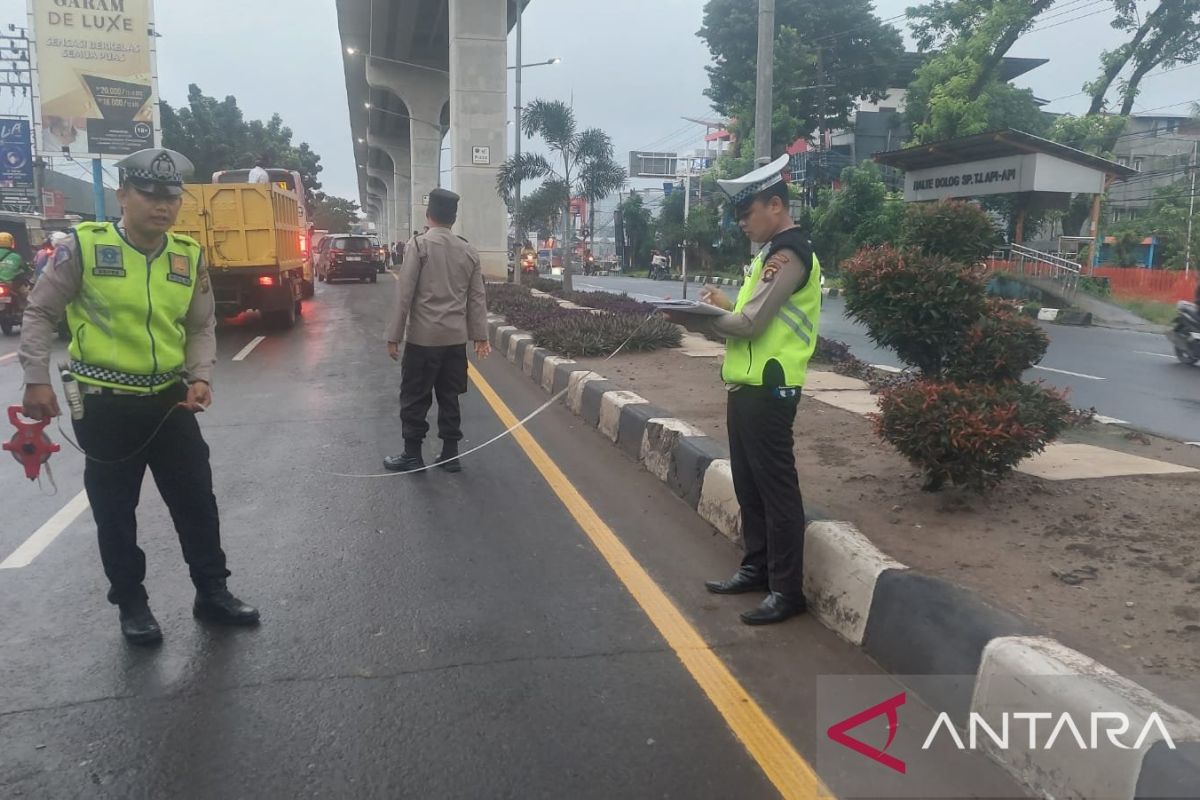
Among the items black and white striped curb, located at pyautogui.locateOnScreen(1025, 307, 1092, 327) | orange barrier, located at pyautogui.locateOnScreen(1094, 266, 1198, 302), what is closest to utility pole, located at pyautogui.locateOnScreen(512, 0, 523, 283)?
black and white striped curb, located at pyautogui.locateOnScreen(1025, 307, 1092, 327)

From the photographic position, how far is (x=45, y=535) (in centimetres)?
480

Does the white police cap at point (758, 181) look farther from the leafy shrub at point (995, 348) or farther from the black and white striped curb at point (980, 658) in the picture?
the leafy shrub at point (995, 348)

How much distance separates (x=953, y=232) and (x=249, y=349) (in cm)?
1001

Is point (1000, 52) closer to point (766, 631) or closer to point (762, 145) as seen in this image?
point (762, 145)

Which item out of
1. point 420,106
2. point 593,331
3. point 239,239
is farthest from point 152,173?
point 420,106

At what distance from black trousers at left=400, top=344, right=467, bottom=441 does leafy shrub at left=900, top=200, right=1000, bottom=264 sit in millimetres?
3035

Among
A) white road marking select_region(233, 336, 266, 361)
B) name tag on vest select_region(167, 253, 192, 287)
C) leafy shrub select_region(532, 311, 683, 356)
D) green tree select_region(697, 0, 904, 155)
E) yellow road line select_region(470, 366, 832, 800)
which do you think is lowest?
yellow road line select_region(470, 366, 832, 800)

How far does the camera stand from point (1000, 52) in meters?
33.2

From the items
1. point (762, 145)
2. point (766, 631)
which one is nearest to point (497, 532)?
point (766, 631)

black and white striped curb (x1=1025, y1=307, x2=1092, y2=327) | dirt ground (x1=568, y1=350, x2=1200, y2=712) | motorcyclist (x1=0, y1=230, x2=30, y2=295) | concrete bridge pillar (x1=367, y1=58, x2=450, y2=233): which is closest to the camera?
dirt ground (x1=568, y1=350, x2=1200, y2=712)

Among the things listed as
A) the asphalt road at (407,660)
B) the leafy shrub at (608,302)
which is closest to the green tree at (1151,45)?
the leafy shrub at (608,302)

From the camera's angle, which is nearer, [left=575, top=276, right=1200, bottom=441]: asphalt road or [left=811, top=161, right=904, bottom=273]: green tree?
[left=575, top=276, right=1200, bottom=441]: asphalt road

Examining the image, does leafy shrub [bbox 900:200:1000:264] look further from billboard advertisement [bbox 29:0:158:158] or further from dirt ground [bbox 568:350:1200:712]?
billboard advertisement [bbox 29:0:158:158]

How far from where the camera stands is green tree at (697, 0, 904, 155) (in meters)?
43.0
